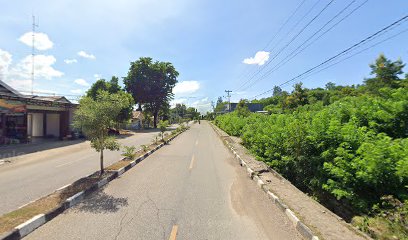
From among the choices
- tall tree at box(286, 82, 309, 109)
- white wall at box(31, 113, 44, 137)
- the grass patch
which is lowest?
the grass patch

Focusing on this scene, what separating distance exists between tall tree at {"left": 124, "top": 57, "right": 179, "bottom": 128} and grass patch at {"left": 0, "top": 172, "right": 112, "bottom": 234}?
48.0m

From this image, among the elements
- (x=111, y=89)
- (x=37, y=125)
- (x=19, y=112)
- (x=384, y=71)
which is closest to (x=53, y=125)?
(x=37, y=125)

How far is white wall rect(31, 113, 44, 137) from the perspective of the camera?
1156 inches

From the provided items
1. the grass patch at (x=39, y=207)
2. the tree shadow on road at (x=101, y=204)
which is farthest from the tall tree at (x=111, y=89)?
the tree shadow on road at (x=101, y=204)

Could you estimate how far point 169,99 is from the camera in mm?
59500

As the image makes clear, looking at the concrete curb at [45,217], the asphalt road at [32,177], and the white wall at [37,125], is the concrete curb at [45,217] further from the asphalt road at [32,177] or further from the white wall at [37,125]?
the white wall at [37,125]

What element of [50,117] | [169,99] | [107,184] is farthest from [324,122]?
[169,99]

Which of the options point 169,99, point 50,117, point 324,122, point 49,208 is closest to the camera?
point 49,208

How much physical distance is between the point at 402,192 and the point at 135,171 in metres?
8.93

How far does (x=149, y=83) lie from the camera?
54594mm

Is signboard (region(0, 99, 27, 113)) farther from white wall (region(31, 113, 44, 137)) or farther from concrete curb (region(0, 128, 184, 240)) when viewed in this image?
concrete curb (region(0, 128, 184, 240))

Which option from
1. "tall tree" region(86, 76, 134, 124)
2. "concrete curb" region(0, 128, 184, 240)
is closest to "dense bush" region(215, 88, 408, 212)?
"concrete curb" region(0, 128, 184, 240)

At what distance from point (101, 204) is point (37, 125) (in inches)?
1120

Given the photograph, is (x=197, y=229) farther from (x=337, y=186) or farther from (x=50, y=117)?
(x=50, y=117)
